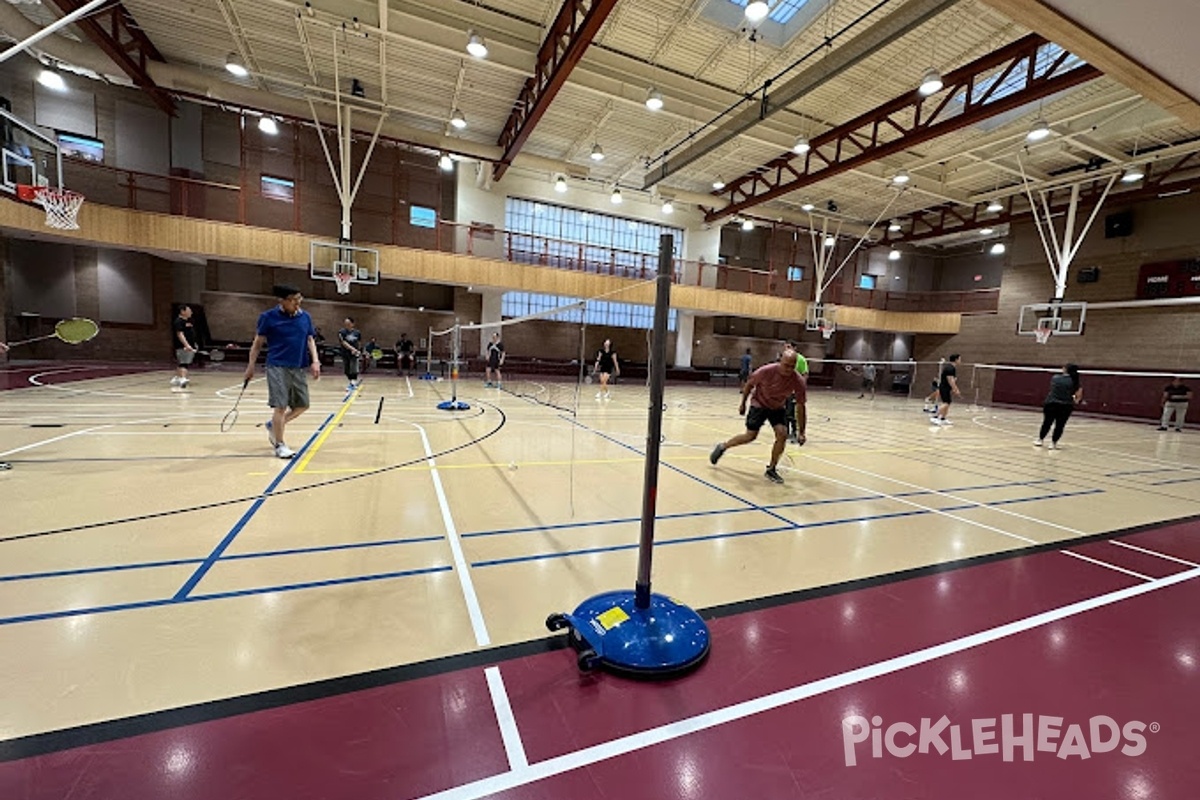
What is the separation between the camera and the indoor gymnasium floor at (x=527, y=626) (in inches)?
73.2

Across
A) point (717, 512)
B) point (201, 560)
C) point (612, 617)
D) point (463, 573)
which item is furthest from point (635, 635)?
point (201, 560)

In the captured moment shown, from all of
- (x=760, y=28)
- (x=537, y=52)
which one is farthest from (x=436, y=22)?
(x=760, y=28)

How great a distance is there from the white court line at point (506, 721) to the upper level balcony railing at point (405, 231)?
1880cm

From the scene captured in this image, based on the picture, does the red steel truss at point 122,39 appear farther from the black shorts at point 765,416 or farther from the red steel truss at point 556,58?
the black shorts at point 765,416

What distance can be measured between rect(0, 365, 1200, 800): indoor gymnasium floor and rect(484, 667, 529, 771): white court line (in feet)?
0.04

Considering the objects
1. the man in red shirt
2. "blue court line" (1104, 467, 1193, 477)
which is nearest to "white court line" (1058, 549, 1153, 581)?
the man in red shirt

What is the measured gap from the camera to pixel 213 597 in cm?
293

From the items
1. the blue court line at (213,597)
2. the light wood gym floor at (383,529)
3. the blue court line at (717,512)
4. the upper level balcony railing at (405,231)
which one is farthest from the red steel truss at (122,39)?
the blue court line at (717,512)

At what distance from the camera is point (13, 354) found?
56.2 feet

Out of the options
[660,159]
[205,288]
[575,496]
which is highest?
[660,159]

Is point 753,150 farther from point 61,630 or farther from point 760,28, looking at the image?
point 61,630

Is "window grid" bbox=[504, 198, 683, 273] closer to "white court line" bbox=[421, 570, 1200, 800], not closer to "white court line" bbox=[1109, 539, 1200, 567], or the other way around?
"white court line" bbox=[1109, 539, 1200, 567]

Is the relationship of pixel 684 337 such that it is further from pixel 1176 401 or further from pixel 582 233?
pixel 1176 401

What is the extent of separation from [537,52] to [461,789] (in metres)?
17.2
